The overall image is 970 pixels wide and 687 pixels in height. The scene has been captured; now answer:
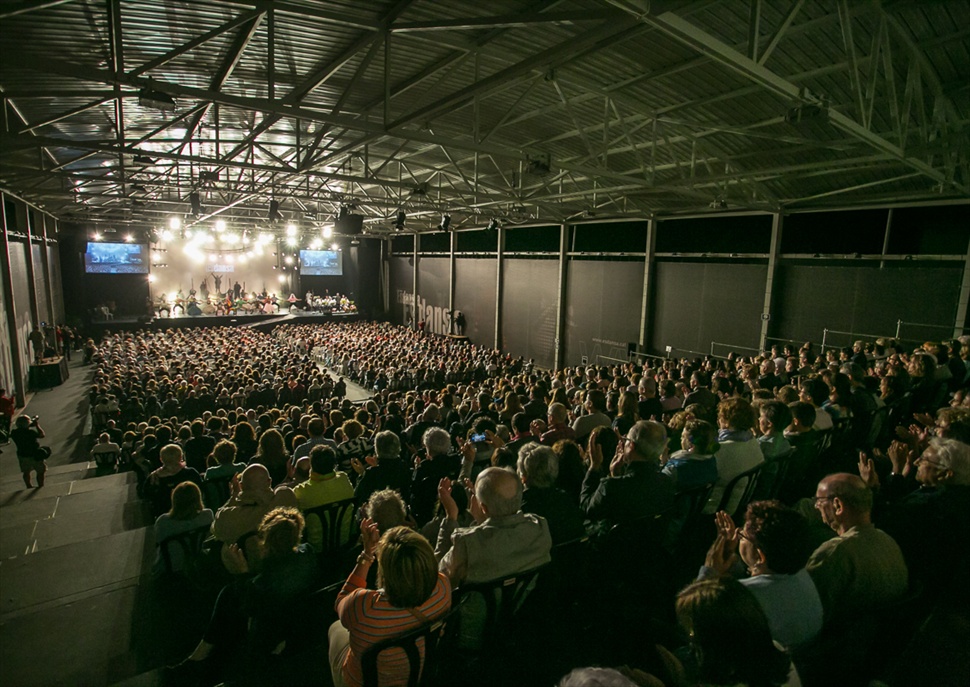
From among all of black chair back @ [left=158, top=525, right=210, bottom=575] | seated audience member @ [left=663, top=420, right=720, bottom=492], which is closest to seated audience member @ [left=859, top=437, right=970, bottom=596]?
seated audience member @ [left=663, top=420, right=720, bottom=492]

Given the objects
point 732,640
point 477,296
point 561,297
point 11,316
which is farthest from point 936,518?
point 477,296

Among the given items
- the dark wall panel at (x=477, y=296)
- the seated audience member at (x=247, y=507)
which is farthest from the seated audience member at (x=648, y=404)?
the dark wall panel at (x=477, y=296)

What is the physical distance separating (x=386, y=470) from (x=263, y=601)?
1.52 meters

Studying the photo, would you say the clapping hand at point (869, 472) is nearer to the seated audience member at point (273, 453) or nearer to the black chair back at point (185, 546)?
the black chair back at point (185, 546)

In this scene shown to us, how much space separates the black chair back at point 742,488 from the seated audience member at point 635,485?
52cm

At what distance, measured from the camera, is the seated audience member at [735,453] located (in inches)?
126

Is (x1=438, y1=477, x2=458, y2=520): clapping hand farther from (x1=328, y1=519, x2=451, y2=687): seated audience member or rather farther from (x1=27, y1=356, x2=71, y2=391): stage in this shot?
(x1=27, y1=356, x2=71, y2=391): stage

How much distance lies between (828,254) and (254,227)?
26.4 metres

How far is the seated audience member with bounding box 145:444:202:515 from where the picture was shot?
4.39 m

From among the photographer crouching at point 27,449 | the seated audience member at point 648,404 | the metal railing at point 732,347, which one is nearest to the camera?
the seated audience member at point 648,404

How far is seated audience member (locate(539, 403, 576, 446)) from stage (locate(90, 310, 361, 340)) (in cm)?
2424

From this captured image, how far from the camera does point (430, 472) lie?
12.8 feet

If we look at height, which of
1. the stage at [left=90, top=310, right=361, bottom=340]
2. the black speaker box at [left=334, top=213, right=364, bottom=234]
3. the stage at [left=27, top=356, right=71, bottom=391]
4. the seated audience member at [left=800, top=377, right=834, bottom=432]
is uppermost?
the black speaker box at [left=334, top=213, right=364, bottom=234]

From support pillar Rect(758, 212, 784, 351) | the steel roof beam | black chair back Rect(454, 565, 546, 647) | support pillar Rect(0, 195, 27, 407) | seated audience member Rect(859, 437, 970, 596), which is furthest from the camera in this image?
support pillar Rect(0, 195, 27, 407)
